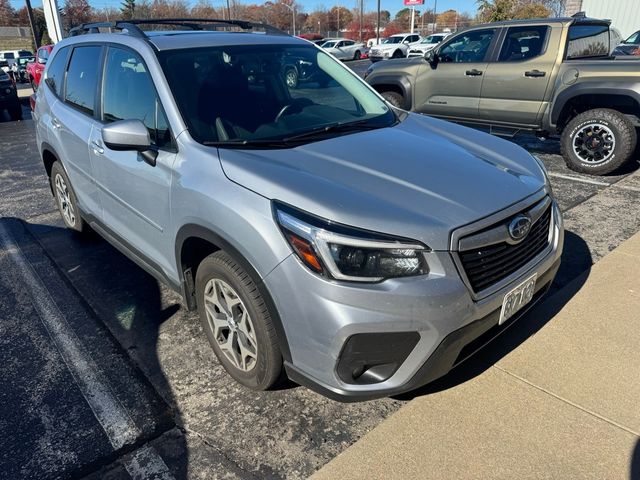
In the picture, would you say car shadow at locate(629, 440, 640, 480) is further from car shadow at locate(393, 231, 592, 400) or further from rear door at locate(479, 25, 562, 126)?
rear door at locate(479, 25, 562, 126)

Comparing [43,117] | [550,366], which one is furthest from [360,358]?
[43,117]

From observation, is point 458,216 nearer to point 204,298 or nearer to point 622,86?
point 204,298

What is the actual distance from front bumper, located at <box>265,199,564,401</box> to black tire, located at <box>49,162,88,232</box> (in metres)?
2.99

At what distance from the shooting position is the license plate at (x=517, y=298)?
88.2 inches

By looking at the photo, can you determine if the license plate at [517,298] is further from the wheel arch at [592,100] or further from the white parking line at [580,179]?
the wheel arch at [592,100]

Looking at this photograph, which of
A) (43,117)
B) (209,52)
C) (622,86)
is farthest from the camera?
(622,86)

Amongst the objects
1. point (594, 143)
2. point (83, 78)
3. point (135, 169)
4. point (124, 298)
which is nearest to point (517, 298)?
point (135, 169)

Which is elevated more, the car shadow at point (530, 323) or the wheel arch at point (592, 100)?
the wheel arch at point (592, 100)

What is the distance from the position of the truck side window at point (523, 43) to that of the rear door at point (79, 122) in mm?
5400

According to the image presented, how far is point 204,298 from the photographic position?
2.69 meters

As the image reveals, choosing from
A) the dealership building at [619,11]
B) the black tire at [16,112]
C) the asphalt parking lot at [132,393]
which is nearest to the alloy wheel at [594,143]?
the asphalt parking lot at [132,393]

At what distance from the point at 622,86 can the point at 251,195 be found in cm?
543

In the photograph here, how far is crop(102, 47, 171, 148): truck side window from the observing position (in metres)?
2.80

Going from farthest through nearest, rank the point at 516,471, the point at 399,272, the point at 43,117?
1. the point at 43,117
2. the point at 516,471
3. the point at 399,272
